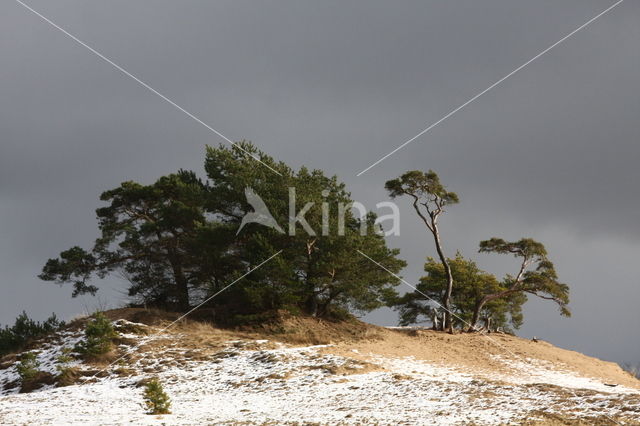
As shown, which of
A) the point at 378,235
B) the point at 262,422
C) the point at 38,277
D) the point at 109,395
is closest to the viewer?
the point at 262,422

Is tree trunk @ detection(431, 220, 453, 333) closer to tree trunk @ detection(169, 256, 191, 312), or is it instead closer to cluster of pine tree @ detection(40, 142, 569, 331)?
cluster of pine tree @ detection(40, 142, 569, 331)

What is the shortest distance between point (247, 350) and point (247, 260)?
20.2ft

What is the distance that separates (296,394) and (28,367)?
1158 centimetres

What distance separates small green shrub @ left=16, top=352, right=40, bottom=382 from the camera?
76.2 feet

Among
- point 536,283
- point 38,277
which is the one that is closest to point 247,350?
point 38,277

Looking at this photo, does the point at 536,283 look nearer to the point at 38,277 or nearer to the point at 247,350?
the point at 247,350

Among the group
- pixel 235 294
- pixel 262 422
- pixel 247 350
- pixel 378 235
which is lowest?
pixel 262 422

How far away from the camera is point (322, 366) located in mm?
22297

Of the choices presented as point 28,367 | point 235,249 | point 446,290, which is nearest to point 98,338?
point 28,367

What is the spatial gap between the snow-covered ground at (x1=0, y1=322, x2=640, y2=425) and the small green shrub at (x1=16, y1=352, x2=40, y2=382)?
54 centimetres


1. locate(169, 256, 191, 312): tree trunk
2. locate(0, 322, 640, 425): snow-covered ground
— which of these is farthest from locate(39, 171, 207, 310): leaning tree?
locate(0, 322, 640, 425): snow-covered ground

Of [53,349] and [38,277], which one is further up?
[38,277]

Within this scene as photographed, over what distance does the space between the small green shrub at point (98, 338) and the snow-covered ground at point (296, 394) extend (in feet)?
4.41

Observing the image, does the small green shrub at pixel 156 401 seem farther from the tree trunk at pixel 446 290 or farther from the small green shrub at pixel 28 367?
the tree trunk at pixel 446 290
